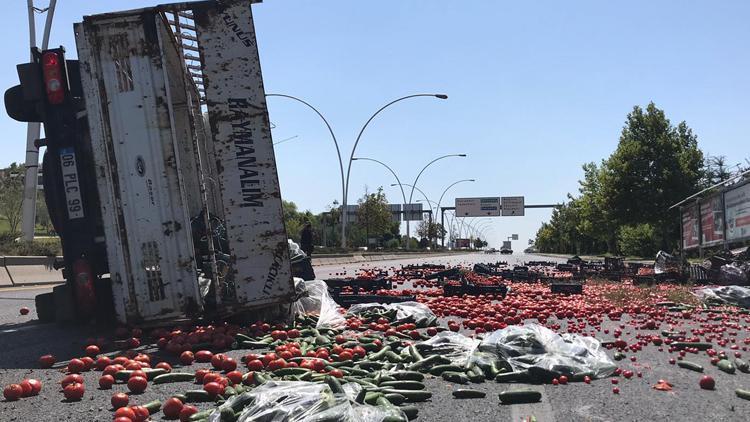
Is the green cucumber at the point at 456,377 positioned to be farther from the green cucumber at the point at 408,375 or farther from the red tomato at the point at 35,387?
the red tomato at the point at 35,387

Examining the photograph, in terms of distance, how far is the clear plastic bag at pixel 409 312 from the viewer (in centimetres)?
916

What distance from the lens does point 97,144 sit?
24.2 ft

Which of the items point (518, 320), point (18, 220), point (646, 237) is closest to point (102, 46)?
point (518, 320)

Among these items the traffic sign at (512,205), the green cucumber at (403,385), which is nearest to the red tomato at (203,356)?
the green cucumber at (403,385)

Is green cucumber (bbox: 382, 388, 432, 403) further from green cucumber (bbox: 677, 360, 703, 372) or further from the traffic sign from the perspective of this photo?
the traffic sign

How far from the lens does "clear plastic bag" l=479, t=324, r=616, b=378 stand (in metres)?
5.85

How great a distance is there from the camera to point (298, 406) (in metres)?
3.78

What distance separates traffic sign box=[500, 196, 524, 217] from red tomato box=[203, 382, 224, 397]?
96921 millimetres

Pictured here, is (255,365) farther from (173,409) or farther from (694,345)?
(694,345)

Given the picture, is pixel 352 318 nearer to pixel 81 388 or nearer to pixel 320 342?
pixel 320 342

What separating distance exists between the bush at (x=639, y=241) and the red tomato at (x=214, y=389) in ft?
201

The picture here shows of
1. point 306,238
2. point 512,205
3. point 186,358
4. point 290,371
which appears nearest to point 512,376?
point 290,371

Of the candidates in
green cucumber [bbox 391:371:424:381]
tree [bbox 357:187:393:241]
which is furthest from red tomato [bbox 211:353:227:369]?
tree [bbox 357:187:393:241]

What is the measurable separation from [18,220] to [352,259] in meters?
26.5
